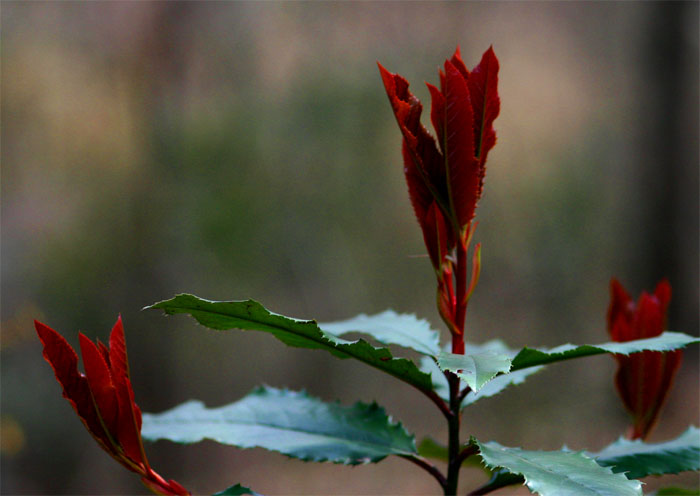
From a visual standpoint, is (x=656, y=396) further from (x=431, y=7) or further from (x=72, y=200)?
(x=431, y=7)

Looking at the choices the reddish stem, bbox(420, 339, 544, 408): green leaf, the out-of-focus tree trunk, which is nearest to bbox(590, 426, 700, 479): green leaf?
bbox(420, 339, 544, 408): green leaf

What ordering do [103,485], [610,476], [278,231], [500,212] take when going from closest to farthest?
1. [610,476]
2. [103,485]
3. [278,231]
4. [500,212]

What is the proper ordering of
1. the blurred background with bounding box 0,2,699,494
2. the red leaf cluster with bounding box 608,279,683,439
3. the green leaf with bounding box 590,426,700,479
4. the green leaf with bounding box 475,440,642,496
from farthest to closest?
1. the blurred background with bounding box 0,2,699,494
2. the red leaf cluster with bounding box 608,279,683,439
3. the green leaf with bounding box 590,426,700,479
4. the green leaf with bounding box 475,440,642,496

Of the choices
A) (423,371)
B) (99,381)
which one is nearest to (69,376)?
(99,381)

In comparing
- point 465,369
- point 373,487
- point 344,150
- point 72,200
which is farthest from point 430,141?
point 373,487

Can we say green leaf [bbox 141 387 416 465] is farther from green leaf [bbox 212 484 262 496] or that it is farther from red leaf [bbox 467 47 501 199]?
red leaf [bbox 467 47 501 199]

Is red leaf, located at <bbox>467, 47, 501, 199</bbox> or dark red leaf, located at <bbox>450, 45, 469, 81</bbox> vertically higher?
dark red leaf, located at <bbox>450, 45, 469, 81</bbox>
